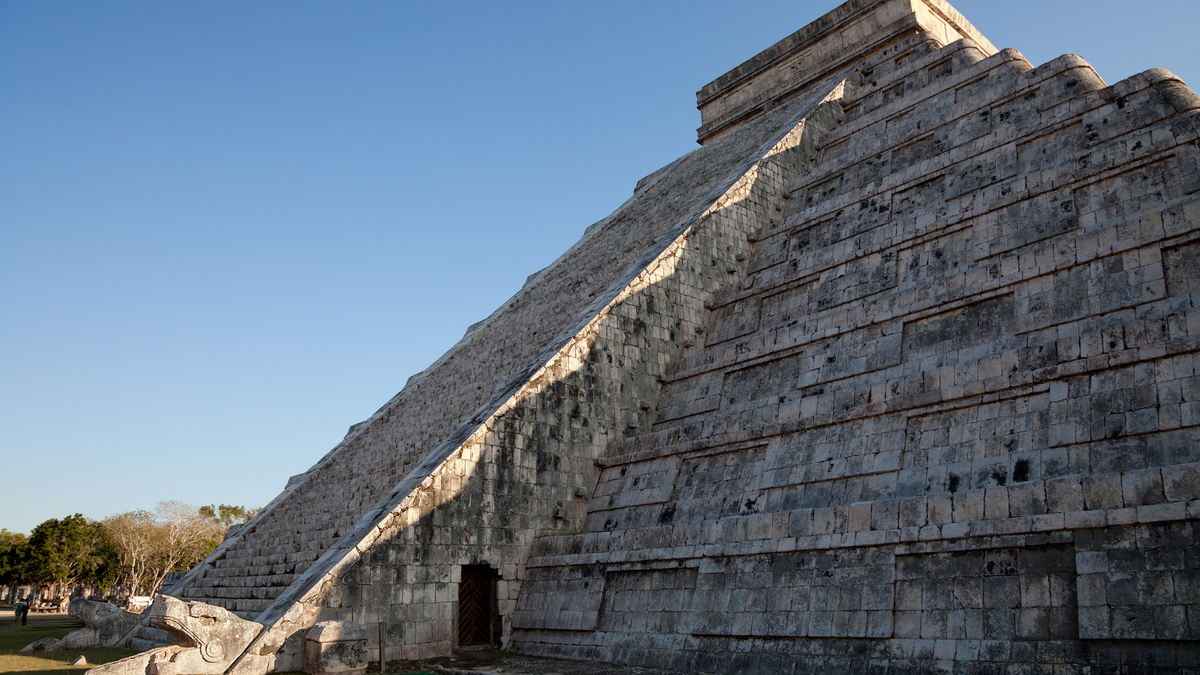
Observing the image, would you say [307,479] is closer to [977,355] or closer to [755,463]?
[755,463]

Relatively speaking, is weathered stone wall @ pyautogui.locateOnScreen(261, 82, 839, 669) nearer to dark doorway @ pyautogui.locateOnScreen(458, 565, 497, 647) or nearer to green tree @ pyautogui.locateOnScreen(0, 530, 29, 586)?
dark doorway @ pyautogui.locateOnScreen(458, 565, 497, 647)

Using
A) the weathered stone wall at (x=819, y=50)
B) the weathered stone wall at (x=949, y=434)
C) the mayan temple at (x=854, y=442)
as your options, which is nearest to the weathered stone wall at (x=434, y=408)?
the mayan temple at (x=854, y=442)

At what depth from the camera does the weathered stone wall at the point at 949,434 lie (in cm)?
553

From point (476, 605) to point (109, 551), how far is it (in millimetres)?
37806

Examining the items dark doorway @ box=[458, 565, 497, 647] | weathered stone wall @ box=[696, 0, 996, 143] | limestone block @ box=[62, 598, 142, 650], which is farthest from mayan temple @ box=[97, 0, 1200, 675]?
weathered stone wall @ box=[696, 0, 996, 143]

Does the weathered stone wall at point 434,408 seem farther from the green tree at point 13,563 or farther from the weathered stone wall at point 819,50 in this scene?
the green tree at point 13,563

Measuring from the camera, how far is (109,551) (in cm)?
3866

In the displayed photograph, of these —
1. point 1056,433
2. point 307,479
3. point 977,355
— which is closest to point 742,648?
point 1056,433

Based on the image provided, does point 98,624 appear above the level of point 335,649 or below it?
below

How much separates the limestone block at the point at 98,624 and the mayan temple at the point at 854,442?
1231mm

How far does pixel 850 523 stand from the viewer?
6770mm

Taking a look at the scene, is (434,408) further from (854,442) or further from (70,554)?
(70,554)

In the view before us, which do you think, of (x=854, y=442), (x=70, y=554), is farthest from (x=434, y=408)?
(x=70, y=554)

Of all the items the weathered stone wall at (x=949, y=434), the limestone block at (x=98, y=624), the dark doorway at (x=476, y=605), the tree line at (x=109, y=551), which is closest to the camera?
the weathered stone wall at (x=949, y=434)
